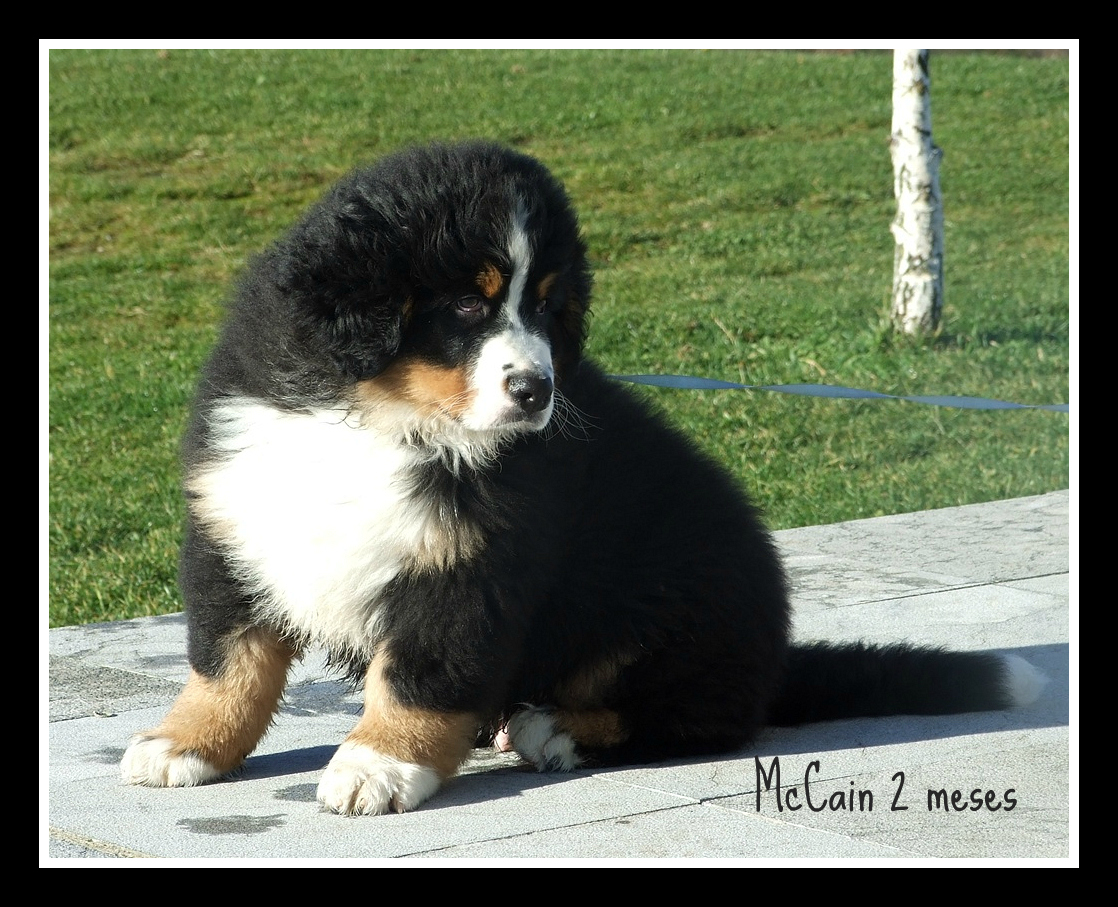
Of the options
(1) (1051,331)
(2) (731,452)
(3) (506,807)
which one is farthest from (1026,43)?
(1) (1051,331)

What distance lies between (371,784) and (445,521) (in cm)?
66

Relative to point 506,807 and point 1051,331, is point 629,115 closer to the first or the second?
point 1051,331

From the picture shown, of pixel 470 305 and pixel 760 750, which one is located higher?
pixel 470 305

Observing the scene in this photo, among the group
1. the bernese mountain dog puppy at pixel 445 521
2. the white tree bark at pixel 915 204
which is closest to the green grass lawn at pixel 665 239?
the white tree bark at pixel 915 204

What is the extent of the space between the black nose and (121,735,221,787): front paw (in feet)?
4.21

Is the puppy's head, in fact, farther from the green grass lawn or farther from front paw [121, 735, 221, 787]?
the green grass lawn

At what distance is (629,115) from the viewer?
1569 cm

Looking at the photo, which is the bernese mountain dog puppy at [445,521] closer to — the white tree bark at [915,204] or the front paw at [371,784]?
the front paw at [371,784]

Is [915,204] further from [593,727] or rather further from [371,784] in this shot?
[371,784]

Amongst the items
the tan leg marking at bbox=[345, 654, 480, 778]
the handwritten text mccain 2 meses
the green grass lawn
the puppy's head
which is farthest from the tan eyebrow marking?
the green grass lawn

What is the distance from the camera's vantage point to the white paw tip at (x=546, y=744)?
3.78 metres

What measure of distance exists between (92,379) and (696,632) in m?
7.76

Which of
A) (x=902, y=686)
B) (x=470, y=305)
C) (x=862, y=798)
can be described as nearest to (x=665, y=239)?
(x=902, y=686)

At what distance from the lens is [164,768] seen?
11.9 feet
